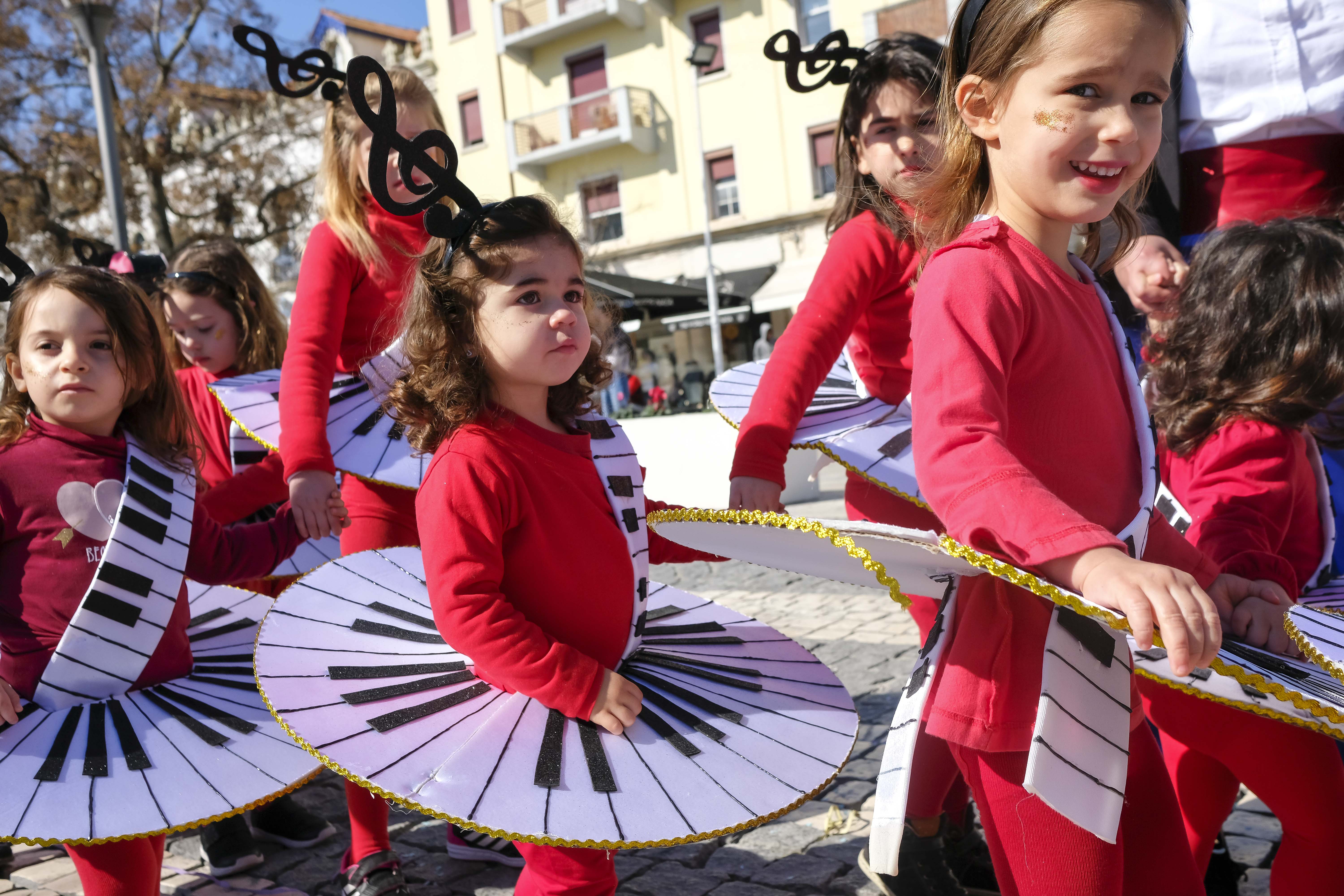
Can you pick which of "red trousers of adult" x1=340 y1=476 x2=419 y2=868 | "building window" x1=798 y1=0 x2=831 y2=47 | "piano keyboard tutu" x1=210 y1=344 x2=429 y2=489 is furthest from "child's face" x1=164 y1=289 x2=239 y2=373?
"building window" x1=798 y1=0 x2=831 y2=47

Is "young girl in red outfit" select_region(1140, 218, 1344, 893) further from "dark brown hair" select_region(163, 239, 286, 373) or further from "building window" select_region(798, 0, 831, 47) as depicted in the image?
"building window" select_region(798, 0, 831, 47)

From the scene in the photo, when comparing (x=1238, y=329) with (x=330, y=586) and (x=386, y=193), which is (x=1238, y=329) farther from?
(x=330, y=586)

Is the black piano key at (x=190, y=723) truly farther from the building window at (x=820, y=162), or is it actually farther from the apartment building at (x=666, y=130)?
the building window at (x=820, y=162)

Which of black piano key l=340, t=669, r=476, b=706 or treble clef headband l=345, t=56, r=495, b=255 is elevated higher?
treble clef headband l=345, t=56, r=495, b=255

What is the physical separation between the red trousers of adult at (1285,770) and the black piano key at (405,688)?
1.29 meters

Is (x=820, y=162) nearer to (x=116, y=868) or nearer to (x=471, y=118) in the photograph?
(x=471, y=118)

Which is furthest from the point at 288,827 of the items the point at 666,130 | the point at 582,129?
the point at 582,129

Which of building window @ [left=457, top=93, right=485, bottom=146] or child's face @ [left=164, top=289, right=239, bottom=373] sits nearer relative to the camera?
child's face @ [left=164, top=289, right=239, bottom=373]

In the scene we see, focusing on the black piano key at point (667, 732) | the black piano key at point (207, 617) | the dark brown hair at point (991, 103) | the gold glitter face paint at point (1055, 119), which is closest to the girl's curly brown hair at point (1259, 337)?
the dark brown hair at point (991, 103)

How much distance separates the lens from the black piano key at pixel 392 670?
196cm

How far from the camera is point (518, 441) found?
203cm

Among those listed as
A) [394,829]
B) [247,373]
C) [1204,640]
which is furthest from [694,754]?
[247,373]

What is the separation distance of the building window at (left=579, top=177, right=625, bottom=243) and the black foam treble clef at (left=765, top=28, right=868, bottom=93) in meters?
23.0

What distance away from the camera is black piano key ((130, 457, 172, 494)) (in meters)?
2.47
